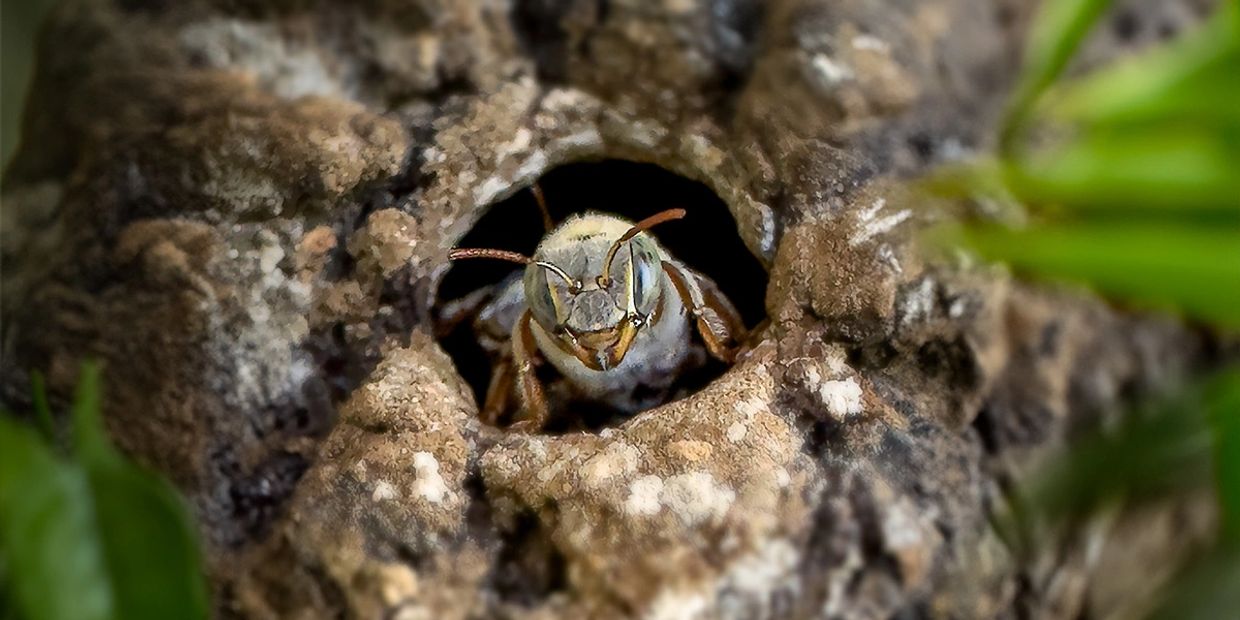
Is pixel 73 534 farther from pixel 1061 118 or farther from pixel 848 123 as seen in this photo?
pixel 1061 118

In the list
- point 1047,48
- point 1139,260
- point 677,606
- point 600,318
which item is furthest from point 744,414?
point 1047,48

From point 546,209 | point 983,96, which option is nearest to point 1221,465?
point 983,96

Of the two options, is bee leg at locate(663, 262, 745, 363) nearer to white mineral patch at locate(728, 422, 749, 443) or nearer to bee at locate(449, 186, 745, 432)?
bee at locate(449, 186, 745, 432)

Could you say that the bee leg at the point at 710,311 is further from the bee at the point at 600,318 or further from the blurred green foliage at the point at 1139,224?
the blurred green foliage at the point at 1139,224

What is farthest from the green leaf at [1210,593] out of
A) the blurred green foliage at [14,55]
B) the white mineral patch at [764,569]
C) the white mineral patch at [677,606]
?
the blurred green foliage at [14,55]

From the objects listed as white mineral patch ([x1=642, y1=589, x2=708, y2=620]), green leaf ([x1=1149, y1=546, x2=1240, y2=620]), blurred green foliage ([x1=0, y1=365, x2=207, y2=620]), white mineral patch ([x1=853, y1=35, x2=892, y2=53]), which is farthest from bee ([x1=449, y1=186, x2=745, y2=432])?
green leaf ([x1=1149, y1=546, x2=1240, y2=620])

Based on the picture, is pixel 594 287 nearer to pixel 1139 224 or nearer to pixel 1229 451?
pixel 1139 224
